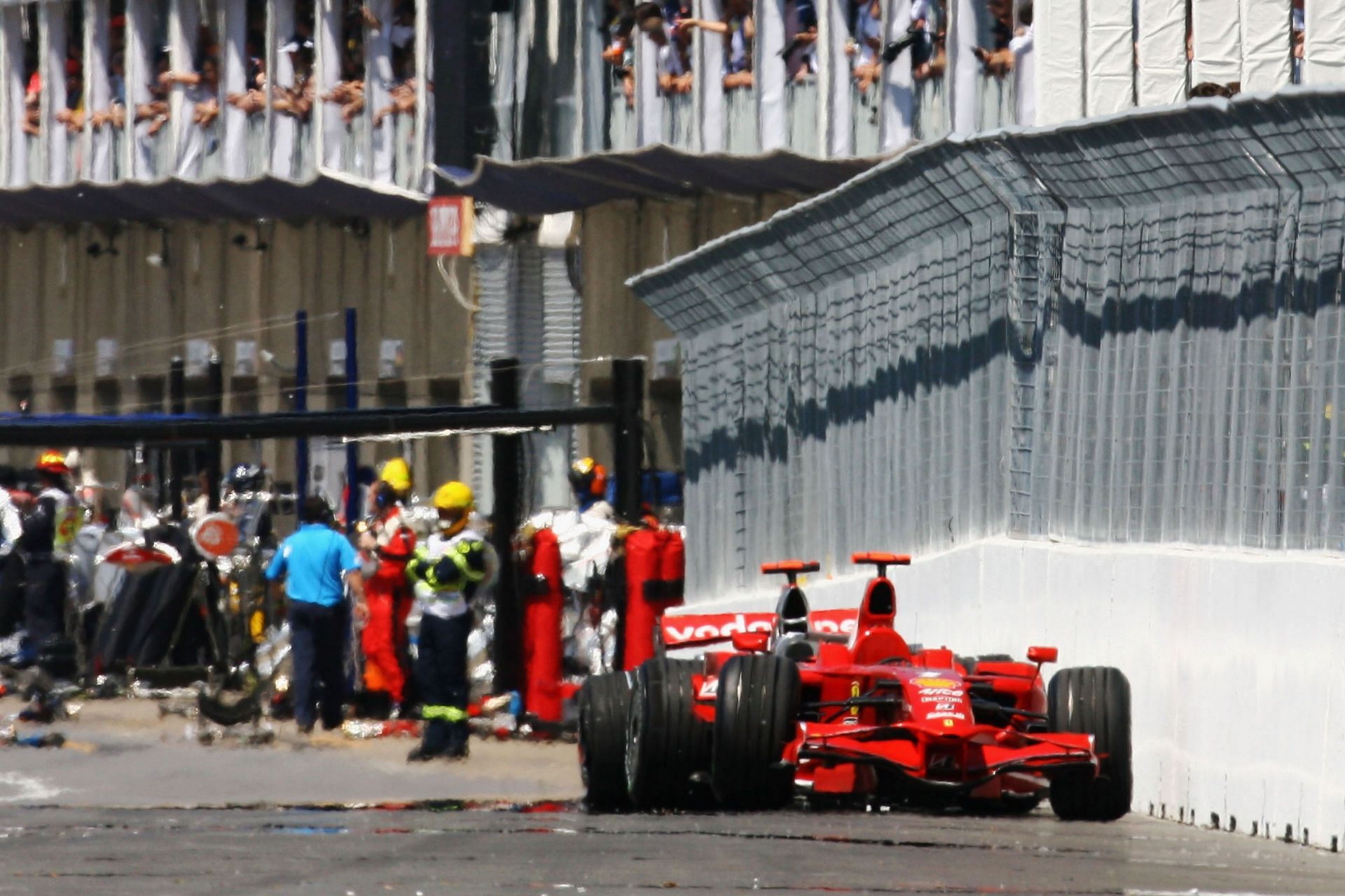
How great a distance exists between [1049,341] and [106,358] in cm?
2358

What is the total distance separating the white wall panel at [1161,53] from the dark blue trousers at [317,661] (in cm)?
644

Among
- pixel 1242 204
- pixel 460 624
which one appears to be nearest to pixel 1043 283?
pixel 1242 204

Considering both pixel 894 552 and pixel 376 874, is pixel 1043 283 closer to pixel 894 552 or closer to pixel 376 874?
pixel 894 552

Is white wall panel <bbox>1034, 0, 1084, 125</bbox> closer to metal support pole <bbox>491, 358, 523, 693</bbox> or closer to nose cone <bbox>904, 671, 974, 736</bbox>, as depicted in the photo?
metal support pole <bbox>491, 358, 523, 693</bbox>

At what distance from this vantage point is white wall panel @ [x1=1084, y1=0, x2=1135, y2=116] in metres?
19.1

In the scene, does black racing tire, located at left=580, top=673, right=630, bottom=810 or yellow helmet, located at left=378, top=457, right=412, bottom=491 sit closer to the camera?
black racing tire, located at left=580, top=673, right=630, bottom=810

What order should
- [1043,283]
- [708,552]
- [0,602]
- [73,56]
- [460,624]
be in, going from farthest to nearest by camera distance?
[73,56], [0,602], [708,552], [460,624], [1043,283]

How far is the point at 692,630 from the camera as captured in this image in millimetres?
13102

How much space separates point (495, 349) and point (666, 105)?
4.36 meters

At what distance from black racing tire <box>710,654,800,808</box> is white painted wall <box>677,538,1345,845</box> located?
1686 mm

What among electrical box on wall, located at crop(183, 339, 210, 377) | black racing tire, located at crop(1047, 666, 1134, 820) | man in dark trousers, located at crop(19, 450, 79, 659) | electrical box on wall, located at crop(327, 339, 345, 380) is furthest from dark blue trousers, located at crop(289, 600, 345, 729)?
electrical box on wall, located at crop(183, 339, 210, 377)

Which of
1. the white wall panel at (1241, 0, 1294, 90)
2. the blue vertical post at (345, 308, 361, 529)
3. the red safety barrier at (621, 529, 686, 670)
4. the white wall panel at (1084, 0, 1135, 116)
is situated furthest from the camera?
the blue vertical post at (345, 308, 361, 529)

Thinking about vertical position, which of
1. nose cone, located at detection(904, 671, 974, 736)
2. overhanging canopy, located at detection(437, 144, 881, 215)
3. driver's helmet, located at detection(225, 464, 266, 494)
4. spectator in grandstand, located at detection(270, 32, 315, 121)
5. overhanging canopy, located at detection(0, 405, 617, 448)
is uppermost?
spectator in grandstand, located at detection(270, 32, 315, 121)

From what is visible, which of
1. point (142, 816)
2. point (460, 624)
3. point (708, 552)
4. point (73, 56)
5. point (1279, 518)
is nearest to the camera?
point (1279, 518)
